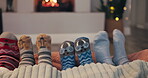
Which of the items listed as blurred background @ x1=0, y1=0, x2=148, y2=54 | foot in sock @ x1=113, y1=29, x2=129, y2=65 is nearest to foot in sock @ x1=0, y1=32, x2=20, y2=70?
foot in sock @ x1=113, y1=29, x2=129, y2=65

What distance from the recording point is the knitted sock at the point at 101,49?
1168 millimetres

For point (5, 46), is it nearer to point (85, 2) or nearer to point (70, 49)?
point (70, 49)

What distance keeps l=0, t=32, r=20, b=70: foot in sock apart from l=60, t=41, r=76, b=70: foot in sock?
0.72 ft

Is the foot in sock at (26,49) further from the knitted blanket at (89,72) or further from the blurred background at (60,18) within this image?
the blurred background at (60,18)

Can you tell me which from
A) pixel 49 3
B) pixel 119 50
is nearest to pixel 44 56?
pixel 119 50

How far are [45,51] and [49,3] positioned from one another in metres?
2.97

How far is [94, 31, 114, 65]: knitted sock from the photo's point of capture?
117 cm

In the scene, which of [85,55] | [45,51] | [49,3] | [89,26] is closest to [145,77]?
[85,55]

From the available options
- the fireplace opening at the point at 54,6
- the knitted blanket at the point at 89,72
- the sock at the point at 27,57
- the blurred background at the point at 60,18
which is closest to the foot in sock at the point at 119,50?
the knitted blanket at the point at 89,72

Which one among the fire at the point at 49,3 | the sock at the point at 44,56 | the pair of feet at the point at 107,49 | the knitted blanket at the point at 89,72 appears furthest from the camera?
the fire at the point at 49,3

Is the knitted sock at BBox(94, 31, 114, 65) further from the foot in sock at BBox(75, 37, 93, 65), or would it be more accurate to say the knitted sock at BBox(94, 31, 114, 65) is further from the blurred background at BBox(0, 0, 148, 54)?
the blurred background at BBox(0, 0, 148, 54)

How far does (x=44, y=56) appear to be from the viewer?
1.10 meters

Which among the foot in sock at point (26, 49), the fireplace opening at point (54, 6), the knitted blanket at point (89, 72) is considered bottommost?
the knitted blanket at point (89, 72)

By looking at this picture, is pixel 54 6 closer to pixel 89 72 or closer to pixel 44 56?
pixel 44 56
